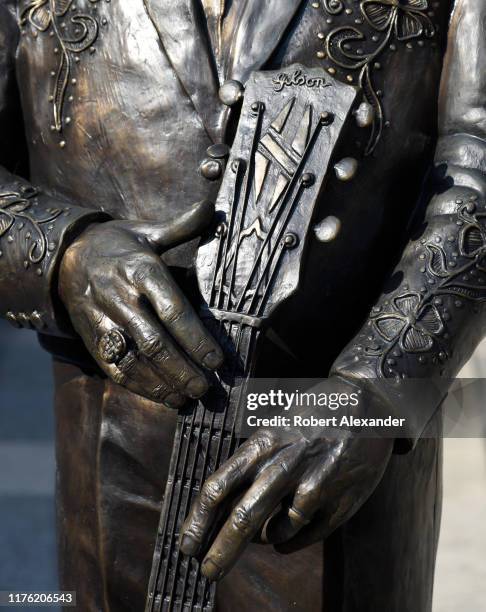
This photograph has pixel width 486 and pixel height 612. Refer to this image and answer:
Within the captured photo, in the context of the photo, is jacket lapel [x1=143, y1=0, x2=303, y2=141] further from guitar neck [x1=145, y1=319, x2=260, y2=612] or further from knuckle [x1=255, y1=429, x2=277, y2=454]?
knuckle [x1=255, y1=429, x2=277, y2=454]

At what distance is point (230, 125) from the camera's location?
1.88m

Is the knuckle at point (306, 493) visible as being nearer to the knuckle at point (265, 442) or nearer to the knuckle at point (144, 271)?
the knuckle at point (265, 442)

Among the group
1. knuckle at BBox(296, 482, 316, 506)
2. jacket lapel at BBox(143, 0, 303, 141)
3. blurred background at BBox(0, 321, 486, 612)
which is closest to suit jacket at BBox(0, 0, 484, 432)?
jacket lapel at BBox(143, 0, 303, 141)

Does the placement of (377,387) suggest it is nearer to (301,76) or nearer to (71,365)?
(301,76)

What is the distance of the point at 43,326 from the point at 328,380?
1.54 feet

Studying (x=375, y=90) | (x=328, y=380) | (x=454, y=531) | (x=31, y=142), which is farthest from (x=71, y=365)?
(x=454, y=531)

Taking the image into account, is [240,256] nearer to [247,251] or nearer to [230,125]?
[247,251]

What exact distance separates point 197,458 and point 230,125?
1.67ft

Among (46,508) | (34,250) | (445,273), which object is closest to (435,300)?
(445,273)

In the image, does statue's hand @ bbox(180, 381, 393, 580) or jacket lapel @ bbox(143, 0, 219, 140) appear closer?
statue's hand @ bbox(180, 381, 393, 580)

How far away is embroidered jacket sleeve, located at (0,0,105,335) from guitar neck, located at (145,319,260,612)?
0.93 ft

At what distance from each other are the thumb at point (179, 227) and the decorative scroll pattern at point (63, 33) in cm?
30

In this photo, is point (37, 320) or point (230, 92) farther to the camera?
point (37, 320)

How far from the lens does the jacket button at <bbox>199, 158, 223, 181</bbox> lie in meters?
1.81
